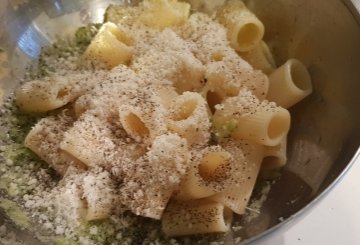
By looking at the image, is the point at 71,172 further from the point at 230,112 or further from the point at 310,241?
the point at 310,241

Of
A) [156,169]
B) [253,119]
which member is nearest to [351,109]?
[253,119]

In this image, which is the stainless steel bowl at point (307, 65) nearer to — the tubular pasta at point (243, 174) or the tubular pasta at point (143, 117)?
the tubular pasta at point (243, 174)

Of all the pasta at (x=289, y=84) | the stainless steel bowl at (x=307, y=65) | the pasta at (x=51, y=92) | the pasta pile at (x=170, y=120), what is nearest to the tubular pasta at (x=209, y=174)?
the pasta pile at (x=170, y=120)

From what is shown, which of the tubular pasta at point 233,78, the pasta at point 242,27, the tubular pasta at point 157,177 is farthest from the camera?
the pasta at point 242,27

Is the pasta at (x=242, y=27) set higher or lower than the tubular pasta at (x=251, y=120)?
higher

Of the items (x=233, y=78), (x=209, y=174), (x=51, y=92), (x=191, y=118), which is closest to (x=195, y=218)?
(x=209, y=174)

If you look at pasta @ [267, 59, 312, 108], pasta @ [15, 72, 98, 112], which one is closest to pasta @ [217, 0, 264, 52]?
pasta @ [267, 59, 312, 108]

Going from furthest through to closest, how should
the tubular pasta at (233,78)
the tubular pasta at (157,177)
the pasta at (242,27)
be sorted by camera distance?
the pasta at (242,27) < the tubular pasta at (233,78) < the tubular pasta at (157,177)

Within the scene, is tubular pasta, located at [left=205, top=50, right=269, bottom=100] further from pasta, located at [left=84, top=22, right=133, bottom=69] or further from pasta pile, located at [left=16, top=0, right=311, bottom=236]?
pasta, located at [left=84, top=22, right=133, bottom=69]
